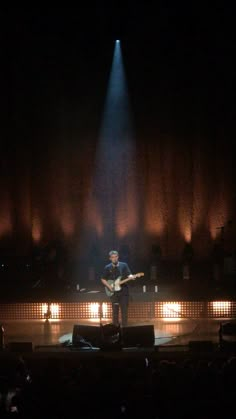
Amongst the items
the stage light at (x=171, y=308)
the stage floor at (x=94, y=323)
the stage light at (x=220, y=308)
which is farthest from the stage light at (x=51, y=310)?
the stage light at (x=220, y=308)

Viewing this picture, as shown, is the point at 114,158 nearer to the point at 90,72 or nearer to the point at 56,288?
the point at 90,72

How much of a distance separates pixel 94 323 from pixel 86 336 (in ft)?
11.7

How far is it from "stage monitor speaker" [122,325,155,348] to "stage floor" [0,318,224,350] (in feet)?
5.20

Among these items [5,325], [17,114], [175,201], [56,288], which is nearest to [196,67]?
[175,201]

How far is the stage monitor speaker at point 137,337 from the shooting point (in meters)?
9.71

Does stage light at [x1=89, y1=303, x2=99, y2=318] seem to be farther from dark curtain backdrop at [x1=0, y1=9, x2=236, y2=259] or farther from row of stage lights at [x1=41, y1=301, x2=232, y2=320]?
dark curtain backdrop at [x1=0, y1=9, x2=236, y2=259]

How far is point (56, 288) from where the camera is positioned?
13.9 meters

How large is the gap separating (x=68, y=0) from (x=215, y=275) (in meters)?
6.88

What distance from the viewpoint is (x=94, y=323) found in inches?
531

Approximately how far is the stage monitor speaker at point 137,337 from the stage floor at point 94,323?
1585mm

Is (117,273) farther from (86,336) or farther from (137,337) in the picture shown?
(137,337)

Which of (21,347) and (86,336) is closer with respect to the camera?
(21,347)

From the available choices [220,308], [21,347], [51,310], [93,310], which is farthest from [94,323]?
[21,347]

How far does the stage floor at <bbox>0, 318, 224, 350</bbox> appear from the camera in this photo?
1177 cm
